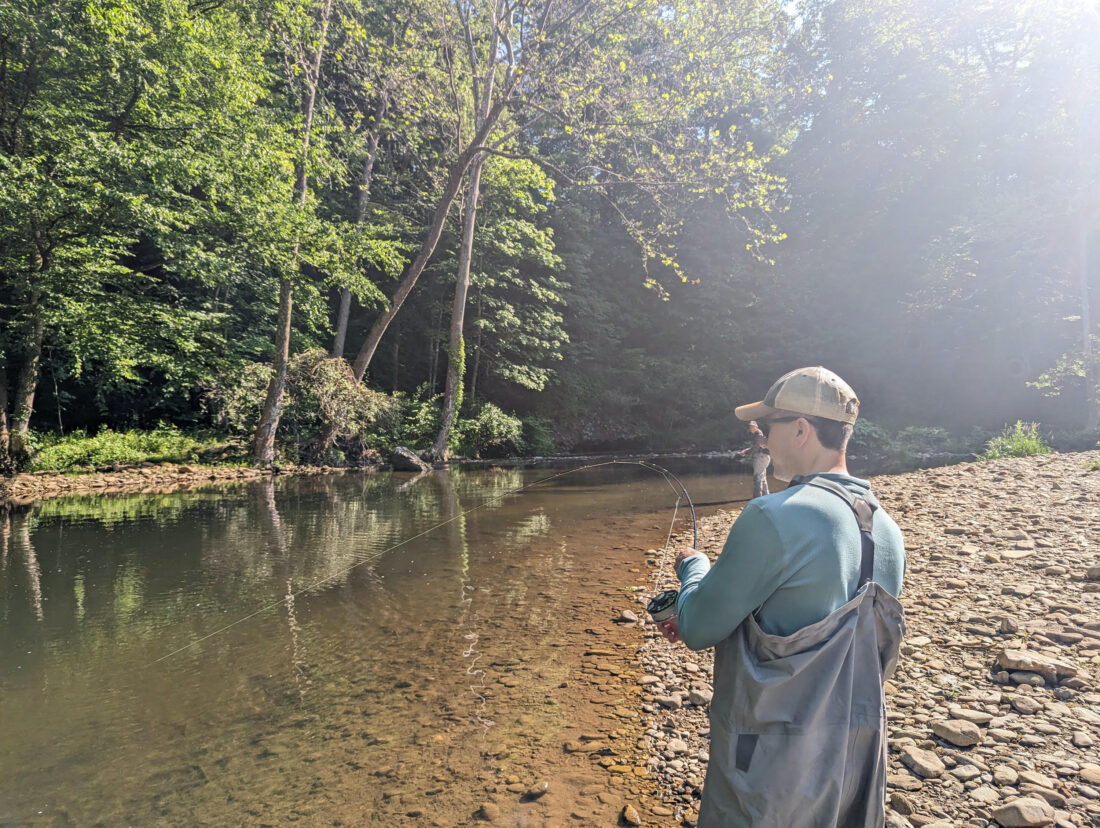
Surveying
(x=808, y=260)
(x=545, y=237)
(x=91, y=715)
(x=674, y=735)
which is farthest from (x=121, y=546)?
(x=808, y=260)

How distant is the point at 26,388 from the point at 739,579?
16.2m

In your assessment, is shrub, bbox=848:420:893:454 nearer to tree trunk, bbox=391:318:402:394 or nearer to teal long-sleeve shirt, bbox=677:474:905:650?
tree trunk, bbox=391:318:402:394

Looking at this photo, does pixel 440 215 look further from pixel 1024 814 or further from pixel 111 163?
pixel 1024 814

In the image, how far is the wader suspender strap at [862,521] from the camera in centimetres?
136

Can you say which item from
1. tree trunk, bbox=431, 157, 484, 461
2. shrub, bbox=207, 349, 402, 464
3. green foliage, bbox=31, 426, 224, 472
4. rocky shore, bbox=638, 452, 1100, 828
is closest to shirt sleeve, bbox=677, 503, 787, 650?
rocky shore, bbox=638, 452, 1100, 828

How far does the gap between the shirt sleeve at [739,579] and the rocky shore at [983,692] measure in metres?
1.65

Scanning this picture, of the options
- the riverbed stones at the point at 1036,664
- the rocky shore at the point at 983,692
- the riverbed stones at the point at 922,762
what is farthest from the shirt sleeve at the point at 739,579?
the riverbed stones at the point at 1036,664

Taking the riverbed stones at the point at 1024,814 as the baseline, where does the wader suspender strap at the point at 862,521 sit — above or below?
above

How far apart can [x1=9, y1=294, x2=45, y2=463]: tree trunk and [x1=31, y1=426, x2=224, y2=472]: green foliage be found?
332mm

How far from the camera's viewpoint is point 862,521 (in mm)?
1370

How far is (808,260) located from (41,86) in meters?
29.6

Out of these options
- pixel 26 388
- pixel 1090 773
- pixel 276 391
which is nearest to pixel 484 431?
pixel 276 391

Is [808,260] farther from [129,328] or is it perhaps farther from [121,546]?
[121,546]

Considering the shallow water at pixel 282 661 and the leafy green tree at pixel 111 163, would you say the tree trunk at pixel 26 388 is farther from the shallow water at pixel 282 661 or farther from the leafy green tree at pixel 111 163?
the shallow water at pixel 282 661
